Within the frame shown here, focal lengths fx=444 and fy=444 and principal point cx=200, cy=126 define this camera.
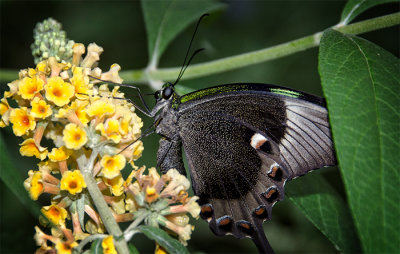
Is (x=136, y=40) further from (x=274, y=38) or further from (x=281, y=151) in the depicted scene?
(x=281, y=151)

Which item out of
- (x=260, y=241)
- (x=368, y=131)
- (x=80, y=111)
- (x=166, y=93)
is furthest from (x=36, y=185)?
(x=368, y=131)

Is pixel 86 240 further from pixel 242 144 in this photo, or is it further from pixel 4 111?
pixel 242 144

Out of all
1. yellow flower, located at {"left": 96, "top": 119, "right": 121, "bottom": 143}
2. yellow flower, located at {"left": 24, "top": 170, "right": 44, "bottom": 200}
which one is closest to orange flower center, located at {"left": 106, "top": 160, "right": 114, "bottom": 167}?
yellow flower, located at {"left": 96, "top": 119, "right": 121, "bottom": 143}

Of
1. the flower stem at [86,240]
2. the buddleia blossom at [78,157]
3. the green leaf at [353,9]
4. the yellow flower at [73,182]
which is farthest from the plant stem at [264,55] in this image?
the flower stem at [86,240]

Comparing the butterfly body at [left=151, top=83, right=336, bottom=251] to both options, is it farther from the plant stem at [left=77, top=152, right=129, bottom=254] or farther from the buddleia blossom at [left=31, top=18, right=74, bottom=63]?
the plant stem at [left=77, top=152, right=129, bottom=254]

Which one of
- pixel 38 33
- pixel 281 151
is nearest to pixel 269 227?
pixel 281 151

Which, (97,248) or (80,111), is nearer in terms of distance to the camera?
(97,248)
